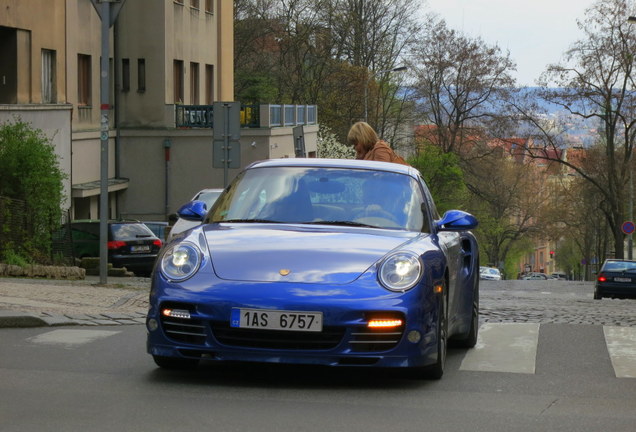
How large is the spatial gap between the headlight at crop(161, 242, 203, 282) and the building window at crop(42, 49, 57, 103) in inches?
1069

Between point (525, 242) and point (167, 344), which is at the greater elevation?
point (167, 344)

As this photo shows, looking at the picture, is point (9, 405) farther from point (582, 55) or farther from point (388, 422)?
point (582, 55)

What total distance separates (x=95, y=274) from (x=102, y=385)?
19506mm

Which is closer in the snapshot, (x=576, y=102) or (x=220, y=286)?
(x=220, y=286)

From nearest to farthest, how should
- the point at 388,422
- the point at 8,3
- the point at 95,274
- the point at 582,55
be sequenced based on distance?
the point at 388,422, the point at 95,274, the point at 8,3, the point at 582,55

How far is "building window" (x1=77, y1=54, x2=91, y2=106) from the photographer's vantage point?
38875 mm

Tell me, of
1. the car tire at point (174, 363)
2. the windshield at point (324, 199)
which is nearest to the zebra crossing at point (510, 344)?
the windshield at point (324, 199)

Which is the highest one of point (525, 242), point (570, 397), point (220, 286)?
point (220, 286)

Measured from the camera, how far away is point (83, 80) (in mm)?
39500

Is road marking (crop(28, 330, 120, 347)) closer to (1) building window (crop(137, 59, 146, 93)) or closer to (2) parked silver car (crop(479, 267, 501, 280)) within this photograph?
(1) building window (crop(137, 59, 146, 93))

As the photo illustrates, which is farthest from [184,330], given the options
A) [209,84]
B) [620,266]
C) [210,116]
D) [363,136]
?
[209,84]

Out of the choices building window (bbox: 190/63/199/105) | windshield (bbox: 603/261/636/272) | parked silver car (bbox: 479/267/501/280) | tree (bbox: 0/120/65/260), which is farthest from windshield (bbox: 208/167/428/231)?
parked silver car (bbox: 479/267/501/280)

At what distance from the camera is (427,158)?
77.9m

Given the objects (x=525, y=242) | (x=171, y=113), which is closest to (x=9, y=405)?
(x=171, y=113)
